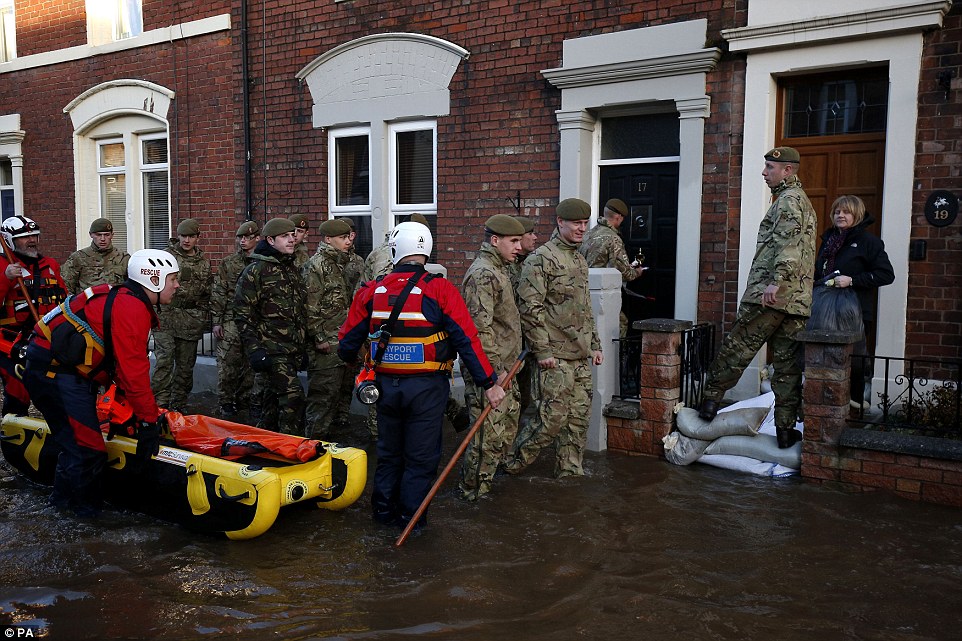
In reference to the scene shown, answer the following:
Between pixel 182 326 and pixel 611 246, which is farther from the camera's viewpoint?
pixel 182 326

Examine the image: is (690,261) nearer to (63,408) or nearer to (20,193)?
(63,408)

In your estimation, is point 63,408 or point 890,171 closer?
point 63,408

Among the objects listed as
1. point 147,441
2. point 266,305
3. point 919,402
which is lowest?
point 147,441

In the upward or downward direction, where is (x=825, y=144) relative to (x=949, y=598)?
upward

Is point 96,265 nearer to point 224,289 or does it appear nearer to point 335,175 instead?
point 224,289

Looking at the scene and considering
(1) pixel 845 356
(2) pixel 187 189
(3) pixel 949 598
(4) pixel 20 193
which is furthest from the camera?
(4) pixel 20 193

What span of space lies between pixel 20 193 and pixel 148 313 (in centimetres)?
1069

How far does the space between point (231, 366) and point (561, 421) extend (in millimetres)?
4257

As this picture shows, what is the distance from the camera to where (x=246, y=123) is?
11.2 metres

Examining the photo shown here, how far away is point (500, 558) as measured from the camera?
186 inches

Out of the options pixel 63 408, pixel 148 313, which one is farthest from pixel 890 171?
pixel 63 408

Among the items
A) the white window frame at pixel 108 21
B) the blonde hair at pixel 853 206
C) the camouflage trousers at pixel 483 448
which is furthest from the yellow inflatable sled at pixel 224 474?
the white window frame at pixel 108 21

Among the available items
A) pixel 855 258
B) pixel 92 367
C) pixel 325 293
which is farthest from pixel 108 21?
pixel 855 258

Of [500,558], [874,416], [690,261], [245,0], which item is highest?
[245,0]
